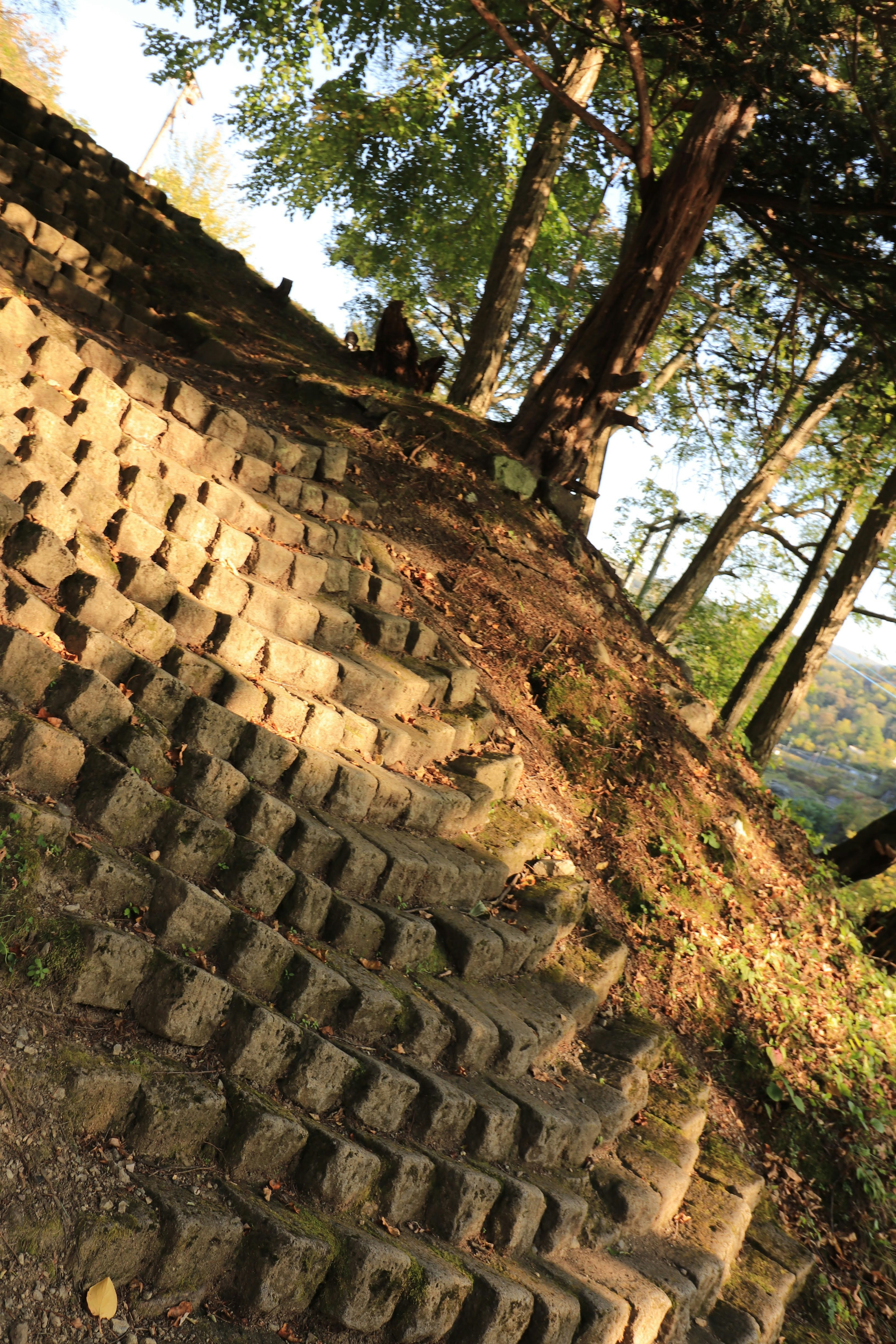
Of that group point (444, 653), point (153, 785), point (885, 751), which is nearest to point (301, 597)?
point (444, 653)

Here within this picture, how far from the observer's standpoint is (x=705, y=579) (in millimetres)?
12406

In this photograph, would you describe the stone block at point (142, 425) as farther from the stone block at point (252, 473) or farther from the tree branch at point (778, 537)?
the tree branch at point (778, 537)

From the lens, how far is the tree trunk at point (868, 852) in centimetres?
884

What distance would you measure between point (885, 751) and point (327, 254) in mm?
74957

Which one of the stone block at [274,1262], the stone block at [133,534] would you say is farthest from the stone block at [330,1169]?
the stone block at [133,534]

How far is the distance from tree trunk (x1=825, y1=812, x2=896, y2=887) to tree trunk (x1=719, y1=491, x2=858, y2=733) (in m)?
2.90

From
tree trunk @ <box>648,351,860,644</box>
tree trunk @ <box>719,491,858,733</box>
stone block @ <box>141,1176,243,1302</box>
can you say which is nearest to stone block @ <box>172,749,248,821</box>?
stone block @ <box>141,1176,243,1302</box>

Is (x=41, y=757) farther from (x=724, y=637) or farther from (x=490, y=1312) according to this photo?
(x=724, y=637)

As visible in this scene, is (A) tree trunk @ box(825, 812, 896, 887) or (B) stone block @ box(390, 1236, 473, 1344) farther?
(A) tree trunk @ box(825, 812, 896, 887)

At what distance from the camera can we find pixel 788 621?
39.7ft

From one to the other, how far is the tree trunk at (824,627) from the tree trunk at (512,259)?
4.37 metres

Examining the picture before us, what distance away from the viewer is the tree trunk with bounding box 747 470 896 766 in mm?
10109

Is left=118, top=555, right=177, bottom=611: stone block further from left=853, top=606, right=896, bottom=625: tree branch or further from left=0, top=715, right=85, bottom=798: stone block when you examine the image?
left=853, top=606, right=896, bottom=625: tree branch

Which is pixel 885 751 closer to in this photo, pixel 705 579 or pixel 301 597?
pixel 705 579
